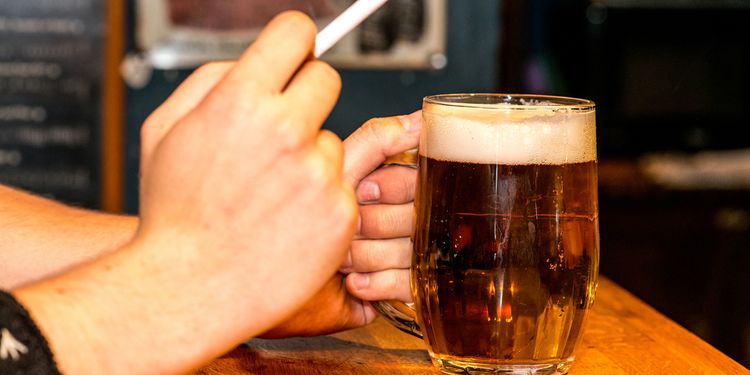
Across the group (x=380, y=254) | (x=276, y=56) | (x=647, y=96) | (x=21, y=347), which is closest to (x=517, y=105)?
(x=380, y=254)

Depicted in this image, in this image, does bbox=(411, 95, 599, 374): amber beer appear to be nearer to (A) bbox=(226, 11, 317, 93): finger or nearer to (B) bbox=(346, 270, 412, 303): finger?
(B) bbox=(346, 270, 412, 303): finger

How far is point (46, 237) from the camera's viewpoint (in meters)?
1.02

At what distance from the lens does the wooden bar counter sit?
2.99ft

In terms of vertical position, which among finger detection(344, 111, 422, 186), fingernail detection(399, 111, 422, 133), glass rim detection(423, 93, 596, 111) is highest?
glass rim detection(423, 93, 596, 111)

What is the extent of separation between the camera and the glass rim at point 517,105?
857 mm

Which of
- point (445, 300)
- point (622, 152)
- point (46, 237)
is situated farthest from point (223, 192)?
point (622, 152)

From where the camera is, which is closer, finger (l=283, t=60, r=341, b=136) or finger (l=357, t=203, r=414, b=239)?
finger (l=283, t=60, r=341, b=136)

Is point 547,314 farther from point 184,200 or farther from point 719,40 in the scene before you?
point 719,40

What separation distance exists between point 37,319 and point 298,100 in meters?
0.23

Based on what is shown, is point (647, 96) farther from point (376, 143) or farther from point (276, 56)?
point (276, 56)

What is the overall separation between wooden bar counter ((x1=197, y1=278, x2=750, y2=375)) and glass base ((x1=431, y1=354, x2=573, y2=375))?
0.06 feet

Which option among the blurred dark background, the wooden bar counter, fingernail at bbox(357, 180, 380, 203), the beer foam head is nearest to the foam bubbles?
the beer foam head

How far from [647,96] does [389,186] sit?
7.88 feet

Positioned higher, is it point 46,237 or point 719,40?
point 719,40
